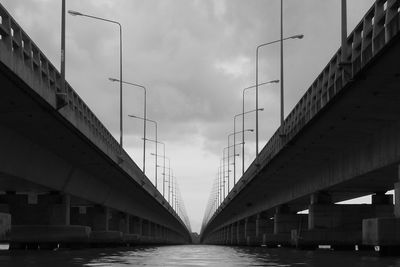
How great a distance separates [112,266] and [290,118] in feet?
68.3

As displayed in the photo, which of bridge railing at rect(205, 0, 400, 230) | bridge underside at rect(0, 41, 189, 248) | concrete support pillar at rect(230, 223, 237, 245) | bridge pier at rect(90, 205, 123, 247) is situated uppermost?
bridge railing at rect(205, 0, 400, 230)

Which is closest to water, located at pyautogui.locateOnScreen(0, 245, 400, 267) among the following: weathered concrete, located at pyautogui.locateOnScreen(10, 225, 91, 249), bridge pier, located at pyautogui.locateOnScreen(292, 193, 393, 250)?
weathered concrete, located at pyautogui.locateOnScreen(10, 225, 91, 249)

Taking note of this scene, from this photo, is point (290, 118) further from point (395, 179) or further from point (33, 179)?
point (33, 179)

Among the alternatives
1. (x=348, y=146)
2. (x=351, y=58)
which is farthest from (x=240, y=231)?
(x=351, y=58)

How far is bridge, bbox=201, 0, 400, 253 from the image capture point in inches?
981

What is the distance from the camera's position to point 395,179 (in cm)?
4334

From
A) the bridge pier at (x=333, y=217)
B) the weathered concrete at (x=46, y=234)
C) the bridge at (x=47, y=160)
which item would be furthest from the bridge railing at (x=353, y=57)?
the weathered concrete at (x=46, y=234)

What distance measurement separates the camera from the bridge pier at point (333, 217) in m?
51.7

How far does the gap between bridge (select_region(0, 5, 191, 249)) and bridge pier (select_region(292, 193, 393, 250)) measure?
14049 millimetres

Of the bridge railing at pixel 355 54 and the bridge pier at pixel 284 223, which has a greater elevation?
the bridge railing at pixel 355 54

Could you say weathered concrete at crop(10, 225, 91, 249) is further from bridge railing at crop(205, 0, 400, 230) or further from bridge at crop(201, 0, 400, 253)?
bridge railing at crop(205, 0, 400, 230)

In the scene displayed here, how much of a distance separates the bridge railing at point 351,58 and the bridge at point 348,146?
32 mm

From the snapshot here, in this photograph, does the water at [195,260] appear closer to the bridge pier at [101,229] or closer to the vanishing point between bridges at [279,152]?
the vanishing point between bridges at [279,152]

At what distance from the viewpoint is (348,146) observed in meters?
38.8
